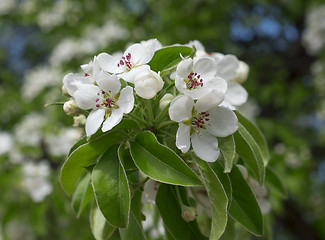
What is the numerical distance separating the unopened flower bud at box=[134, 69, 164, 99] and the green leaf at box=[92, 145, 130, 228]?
0.63 feet

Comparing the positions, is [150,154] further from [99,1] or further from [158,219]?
[99,1]

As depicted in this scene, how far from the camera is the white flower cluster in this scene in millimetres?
931

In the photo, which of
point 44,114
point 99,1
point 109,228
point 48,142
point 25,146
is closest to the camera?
point 109,228

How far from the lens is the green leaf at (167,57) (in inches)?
41.5

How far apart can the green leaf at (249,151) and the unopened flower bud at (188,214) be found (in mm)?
212

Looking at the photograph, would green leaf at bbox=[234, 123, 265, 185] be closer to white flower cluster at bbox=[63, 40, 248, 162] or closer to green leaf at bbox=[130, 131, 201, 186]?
white flower cluster at bbox=[63, 40, 248, 162]

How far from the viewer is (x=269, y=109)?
229 inches

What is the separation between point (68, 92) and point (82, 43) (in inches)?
137

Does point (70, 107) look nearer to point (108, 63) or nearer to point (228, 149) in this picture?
point (108, 63)

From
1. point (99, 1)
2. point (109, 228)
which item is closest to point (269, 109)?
point (99, 1)

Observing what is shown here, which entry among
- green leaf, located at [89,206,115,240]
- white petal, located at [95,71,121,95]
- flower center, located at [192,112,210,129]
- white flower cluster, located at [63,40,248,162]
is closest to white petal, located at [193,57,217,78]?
white flower cluster, located at [63,40,248,162]

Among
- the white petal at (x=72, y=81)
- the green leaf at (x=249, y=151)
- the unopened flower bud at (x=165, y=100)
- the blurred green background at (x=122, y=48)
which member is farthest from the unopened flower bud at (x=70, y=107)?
the blurred green background at (x=122, y=48)

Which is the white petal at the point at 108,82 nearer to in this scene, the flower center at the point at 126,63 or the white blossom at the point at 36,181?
the flower center at the point at 126,63

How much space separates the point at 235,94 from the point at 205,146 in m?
0.36
